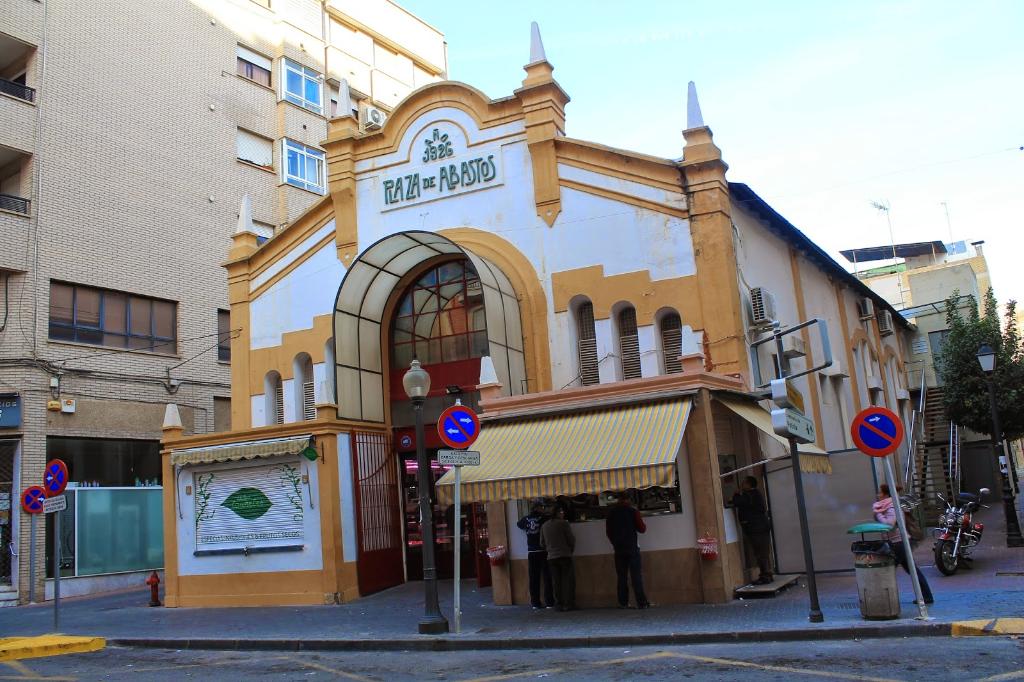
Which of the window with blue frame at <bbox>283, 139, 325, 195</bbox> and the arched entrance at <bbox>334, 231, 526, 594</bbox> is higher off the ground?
the window with blue frame at <bbox>283, 139, 325, 195</bbox>

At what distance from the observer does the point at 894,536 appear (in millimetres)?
12281

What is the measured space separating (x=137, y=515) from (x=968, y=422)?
22.5m

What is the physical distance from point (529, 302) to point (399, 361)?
3.64m

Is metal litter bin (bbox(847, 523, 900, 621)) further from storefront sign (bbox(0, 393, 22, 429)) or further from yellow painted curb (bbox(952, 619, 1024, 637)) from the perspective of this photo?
storefront sign (bbox(0, 393, 22, 429))

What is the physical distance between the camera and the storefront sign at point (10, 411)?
21500 mm

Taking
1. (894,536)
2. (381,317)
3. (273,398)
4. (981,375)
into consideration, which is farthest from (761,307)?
(981,375)

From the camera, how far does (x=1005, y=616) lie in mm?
10094

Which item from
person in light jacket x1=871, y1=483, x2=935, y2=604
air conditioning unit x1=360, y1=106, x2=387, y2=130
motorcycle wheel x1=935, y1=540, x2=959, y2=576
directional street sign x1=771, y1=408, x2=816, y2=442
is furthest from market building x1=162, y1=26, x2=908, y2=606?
air conditioning unit x1=360, y1=106, x2=387, y2=130

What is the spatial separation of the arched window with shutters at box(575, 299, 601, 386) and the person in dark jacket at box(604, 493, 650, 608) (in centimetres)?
330

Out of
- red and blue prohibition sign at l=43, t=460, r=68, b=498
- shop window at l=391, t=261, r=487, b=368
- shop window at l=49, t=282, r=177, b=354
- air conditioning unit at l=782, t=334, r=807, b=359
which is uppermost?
shop window at l=49, t=282, r=177, b=354

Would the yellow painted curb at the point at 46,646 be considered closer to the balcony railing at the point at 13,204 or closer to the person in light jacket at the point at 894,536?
the person in light jacket at the point at 894,536

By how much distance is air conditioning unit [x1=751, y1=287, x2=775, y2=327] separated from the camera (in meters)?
15.9

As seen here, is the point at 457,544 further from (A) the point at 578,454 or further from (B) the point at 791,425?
(B) the point at 791,425

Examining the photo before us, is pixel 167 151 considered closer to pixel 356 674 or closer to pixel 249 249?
pixel 249 249
